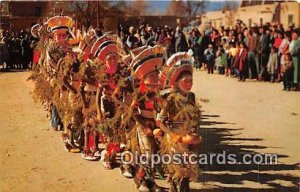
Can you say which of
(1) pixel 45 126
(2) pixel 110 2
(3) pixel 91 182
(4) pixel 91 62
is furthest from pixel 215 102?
(3) pixel 91 182

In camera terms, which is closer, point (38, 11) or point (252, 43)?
point (38, 11)

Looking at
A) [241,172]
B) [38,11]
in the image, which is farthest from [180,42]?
[241,172]

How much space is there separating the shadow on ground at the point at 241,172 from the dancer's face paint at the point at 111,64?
1.56 meters

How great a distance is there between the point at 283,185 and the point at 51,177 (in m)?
2.57

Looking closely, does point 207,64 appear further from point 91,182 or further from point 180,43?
point 91,182

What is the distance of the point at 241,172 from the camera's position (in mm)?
5512

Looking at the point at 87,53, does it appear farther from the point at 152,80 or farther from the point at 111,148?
the point at 152,80

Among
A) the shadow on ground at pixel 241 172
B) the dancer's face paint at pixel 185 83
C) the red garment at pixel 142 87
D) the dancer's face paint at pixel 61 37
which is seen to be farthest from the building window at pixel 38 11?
the dancer's face paint at pixel 185 83

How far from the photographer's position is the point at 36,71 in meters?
8.27

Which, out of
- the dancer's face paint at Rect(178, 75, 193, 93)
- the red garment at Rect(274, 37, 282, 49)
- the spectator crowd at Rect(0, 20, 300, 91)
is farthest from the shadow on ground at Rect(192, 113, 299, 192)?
the red garment at Rect(274, 37, 282, 49)

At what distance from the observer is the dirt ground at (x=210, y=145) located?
5.16 meters

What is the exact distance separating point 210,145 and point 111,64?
2024mm

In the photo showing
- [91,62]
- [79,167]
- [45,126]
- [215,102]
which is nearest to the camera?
[79,167]

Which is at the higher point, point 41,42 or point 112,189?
point 41,42
